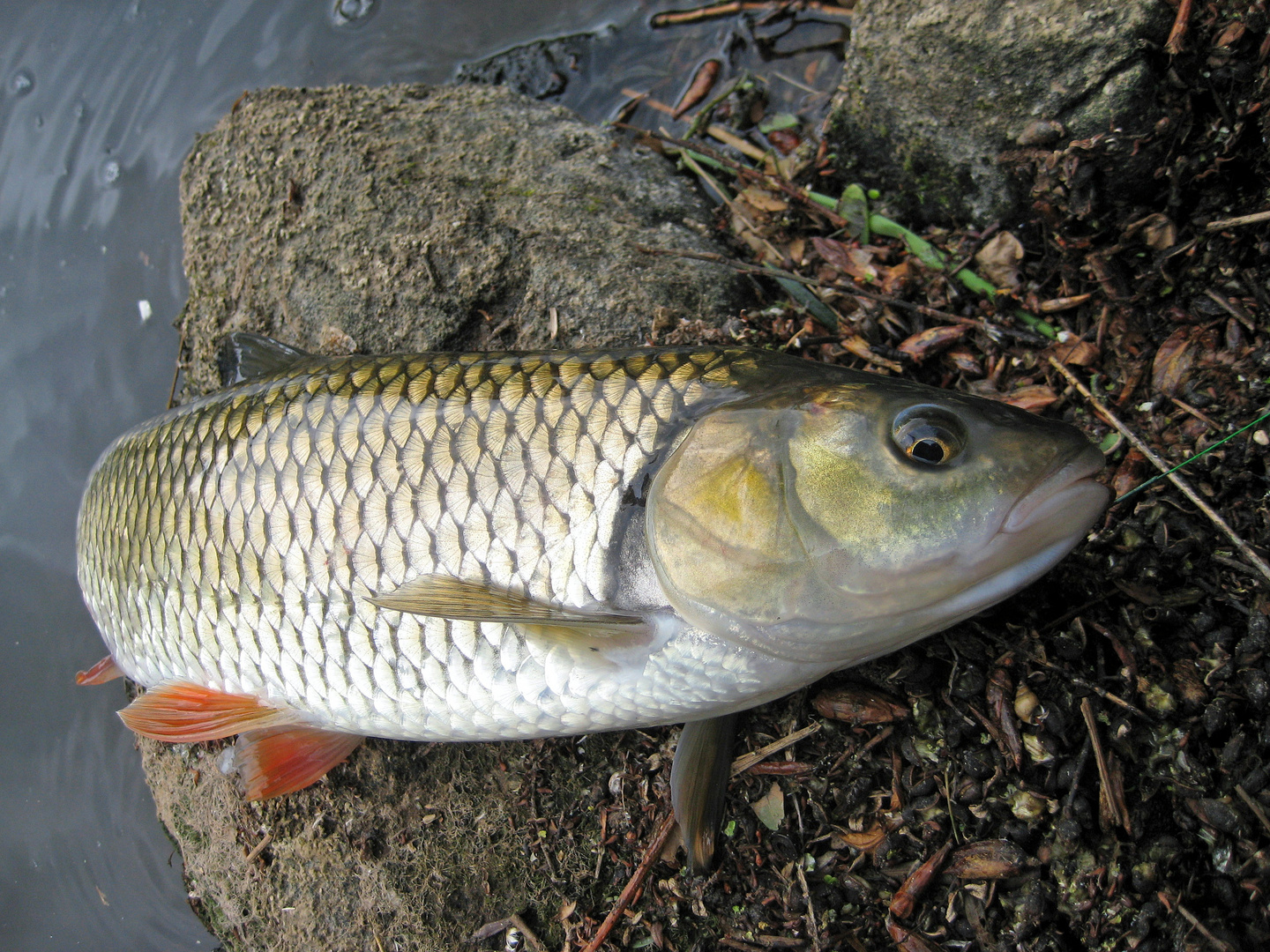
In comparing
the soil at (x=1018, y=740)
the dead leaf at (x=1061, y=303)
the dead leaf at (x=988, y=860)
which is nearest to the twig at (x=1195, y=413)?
the soil at (x=1018, y=740)

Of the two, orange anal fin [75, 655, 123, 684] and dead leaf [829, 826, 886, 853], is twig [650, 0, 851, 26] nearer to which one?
dead leaf [829, 826, 886, 853]

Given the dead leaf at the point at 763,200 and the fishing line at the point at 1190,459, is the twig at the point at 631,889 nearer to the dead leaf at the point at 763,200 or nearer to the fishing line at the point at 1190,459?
the fishing line at the point at 1190,459

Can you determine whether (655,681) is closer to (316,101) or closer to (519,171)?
(519,171)

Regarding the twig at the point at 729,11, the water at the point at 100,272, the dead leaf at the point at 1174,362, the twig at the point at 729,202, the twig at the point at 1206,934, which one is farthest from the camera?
the water at the point at 100,272

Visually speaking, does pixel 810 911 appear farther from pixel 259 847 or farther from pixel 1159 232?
pixel 1159 232

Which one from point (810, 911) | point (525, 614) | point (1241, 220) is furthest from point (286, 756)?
point (1241, 220)

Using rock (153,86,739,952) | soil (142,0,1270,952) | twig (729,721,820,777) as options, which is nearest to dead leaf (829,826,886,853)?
soil (142,0,1270,952)

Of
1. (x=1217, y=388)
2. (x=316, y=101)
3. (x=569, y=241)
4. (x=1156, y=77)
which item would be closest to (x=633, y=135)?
(x=569, y=241)
